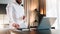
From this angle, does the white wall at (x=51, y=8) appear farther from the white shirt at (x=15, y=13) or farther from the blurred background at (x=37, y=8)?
the white shirt at (x=15, y=13)

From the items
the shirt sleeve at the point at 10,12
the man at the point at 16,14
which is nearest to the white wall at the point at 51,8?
the man at the point at 16,14

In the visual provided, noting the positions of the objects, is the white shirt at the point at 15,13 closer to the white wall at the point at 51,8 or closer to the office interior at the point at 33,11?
the office interior at the point at 33,11

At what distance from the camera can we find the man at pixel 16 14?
1.88 metres

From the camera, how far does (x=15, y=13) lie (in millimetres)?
1898

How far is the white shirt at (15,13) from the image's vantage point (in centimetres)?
188

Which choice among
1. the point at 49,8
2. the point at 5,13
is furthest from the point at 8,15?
the point at 49,8

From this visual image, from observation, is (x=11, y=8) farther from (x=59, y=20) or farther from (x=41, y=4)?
(x=59, y=20)

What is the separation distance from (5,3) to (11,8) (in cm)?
11

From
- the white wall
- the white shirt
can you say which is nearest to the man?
the white shirt

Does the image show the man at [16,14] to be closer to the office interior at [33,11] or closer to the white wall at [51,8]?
the office interior at [33,11]

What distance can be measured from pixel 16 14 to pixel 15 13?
0.02 meters

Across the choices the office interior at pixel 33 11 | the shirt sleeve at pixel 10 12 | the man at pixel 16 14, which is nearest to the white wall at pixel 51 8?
→ the office interior at pixel 33 11

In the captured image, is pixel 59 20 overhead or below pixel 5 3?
below

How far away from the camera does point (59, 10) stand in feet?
6.39
